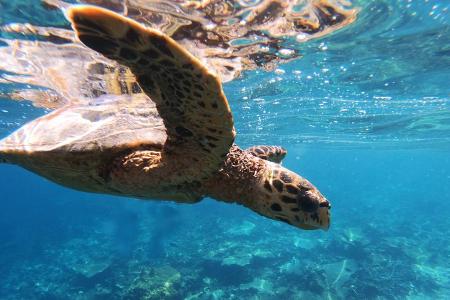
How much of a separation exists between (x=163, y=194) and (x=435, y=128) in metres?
25.9

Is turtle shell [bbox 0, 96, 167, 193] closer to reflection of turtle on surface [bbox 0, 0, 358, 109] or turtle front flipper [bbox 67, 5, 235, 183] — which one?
turtle front flipper [bbox 67, 5, 235, 183]

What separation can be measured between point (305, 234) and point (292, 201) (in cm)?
1808

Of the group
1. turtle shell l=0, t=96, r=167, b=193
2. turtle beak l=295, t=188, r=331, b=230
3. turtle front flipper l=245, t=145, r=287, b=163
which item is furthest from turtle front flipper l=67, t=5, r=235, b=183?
turtle front flipper l=245, t=145, r=287, b=163

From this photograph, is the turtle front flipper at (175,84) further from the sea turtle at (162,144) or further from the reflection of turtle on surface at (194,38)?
the reflection of turtle on surface at (194,38)

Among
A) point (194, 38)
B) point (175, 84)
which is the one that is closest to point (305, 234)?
point (194, 38)

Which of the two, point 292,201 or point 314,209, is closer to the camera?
point 314,209

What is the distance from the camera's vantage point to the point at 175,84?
2629 mm

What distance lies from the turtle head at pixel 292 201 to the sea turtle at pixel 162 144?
11mm

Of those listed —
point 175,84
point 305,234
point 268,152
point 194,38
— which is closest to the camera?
point 175,84

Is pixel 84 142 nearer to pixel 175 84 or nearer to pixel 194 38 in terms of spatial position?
pixel 175 84

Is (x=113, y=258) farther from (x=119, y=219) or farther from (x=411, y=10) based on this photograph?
(x=411, y=10)

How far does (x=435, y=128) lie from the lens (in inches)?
949

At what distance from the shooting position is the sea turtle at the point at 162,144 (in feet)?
7.42

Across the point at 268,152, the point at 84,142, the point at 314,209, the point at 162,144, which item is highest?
the point at 268,152
